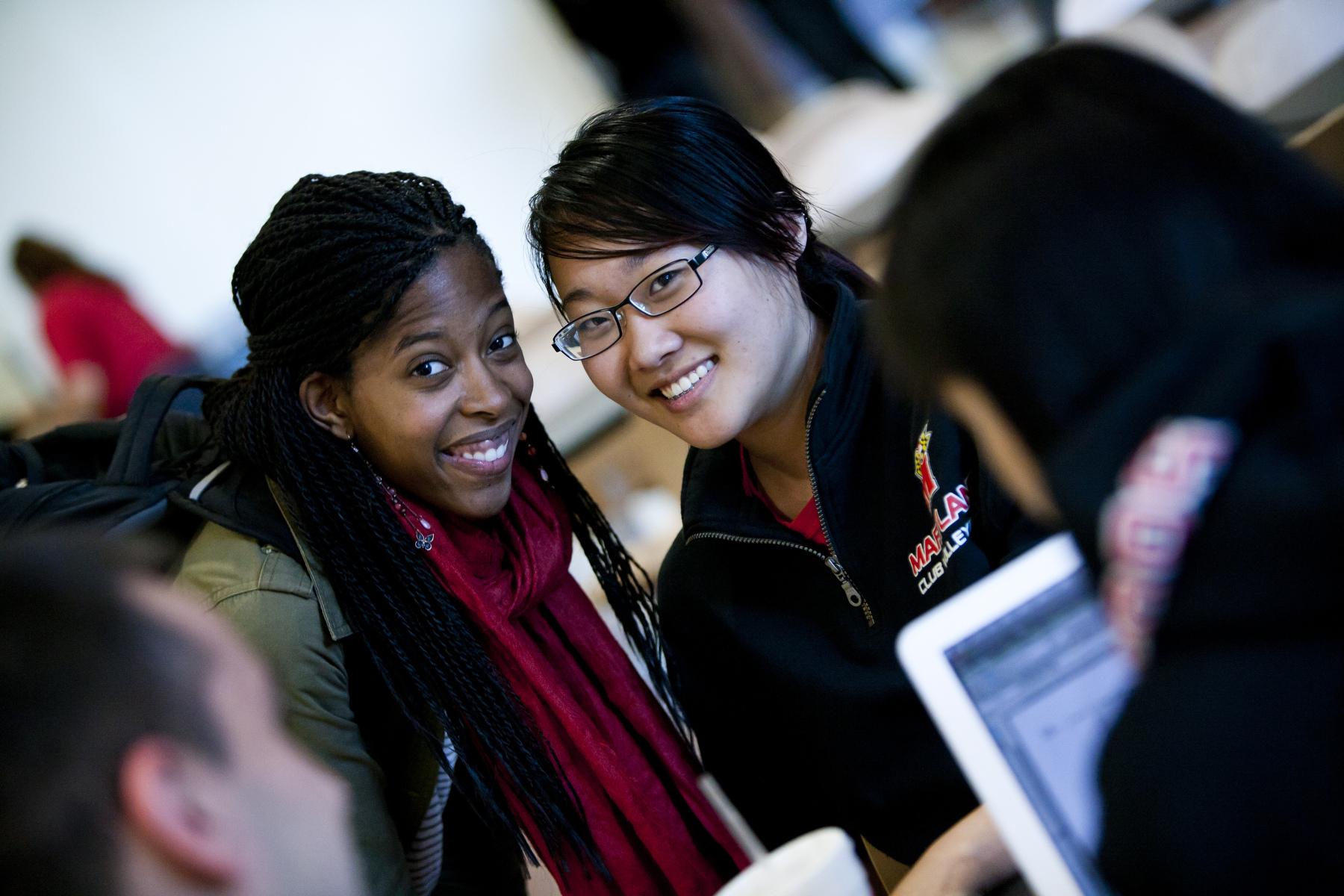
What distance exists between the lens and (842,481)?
1184 millimetres

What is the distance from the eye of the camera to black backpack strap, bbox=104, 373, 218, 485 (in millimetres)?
1197

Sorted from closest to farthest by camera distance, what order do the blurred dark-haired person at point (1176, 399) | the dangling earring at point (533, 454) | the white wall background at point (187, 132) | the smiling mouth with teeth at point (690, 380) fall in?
the blurred dark-haired person at point (1176, 399) < the smiling mouth with teeth at point (690, 380) < the dangling earring at point (533, 454) < the white wall background at point (187, 132)

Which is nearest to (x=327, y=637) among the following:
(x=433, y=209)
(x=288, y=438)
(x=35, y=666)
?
(x=288, y=438)

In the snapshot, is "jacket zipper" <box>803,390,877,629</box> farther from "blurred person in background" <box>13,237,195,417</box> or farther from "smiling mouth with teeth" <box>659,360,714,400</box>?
"blurred person in background" <box>13,237,195,417</box>

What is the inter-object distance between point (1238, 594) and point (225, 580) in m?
0.96

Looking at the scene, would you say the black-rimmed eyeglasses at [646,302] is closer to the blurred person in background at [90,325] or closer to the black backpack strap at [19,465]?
the black backpack strap at [19,465]

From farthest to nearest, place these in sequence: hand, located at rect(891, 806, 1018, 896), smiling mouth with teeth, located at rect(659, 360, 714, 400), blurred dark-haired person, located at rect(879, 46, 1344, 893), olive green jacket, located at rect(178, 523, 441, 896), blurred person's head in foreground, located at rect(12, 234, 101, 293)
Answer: blurred person's head in foreground, located at rect(12, 234, 101, 293) < smiling mouth with teeth, located at rect(659, 360, 714, 400) < olive green jacket, located at rect(178, 523, 441, 896) < hand, located at rect(891, 806, 1018, 896) < blurred dark-haired person, located at rect(879, 46, 1344, 893)

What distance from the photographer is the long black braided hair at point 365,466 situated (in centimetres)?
117

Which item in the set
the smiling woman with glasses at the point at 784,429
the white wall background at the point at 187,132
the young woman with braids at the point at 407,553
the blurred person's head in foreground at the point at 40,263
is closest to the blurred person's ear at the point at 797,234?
the smiling woman with glasses at the point at 784,429

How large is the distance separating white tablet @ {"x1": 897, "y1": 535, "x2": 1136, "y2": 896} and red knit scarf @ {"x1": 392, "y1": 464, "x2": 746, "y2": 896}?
0.64 m

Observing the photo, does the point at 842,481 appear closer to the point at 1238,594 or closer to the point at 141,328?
the point at 1238,594

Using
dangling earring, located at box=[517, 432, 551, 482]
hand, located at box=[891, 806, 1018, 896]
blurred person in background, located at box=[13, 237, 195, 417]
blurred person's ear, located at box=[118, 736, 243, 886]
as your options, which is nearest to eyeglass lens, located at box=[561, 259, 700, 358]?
dangling earring, located at box=[517, 432, 551, 482]

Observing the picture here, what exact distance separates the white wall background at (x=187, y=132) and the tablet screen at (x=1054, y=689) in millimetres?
2637

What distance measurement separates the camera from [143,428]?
1.24 metres
